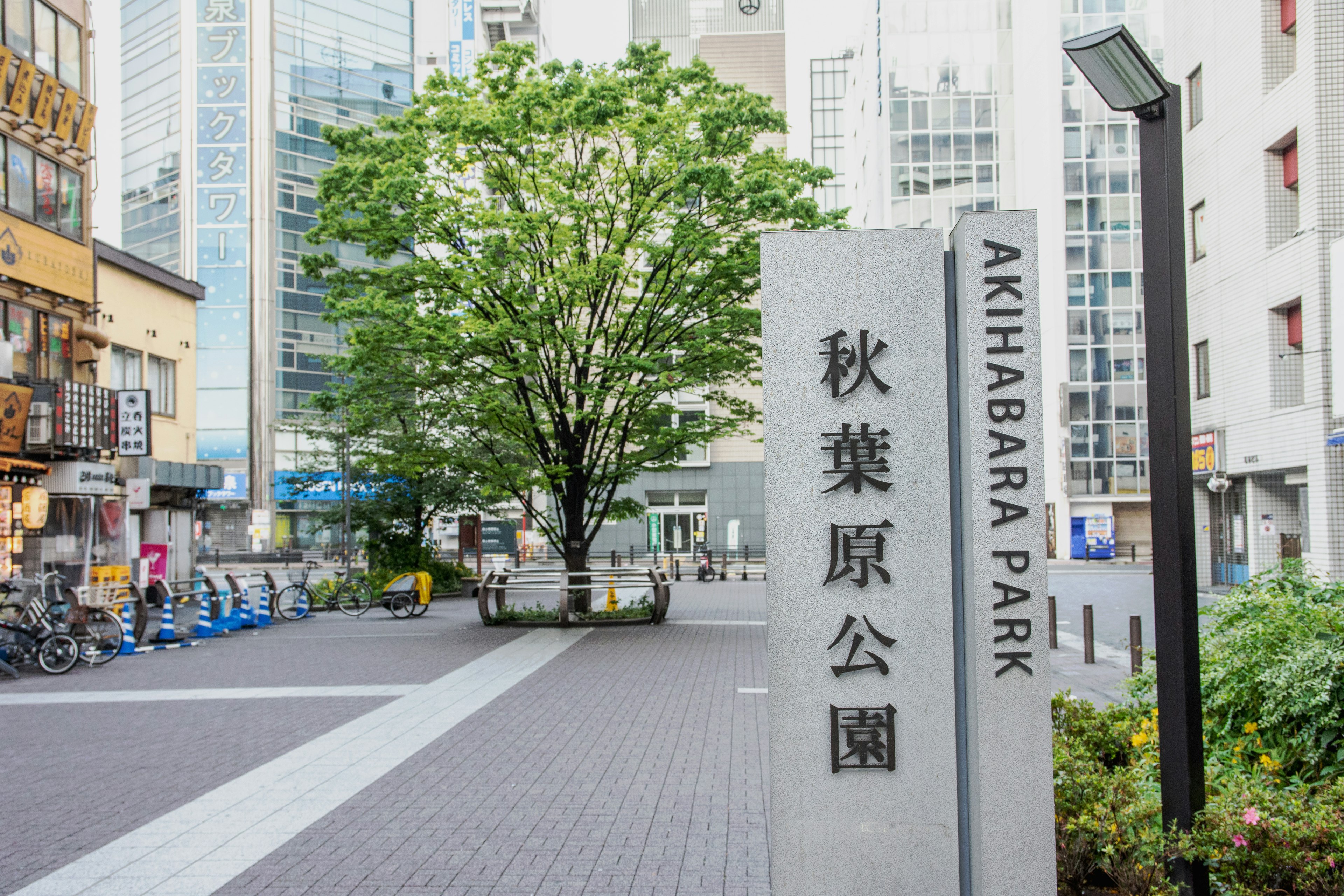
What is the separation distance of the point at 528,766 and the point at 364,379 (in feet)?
40.2

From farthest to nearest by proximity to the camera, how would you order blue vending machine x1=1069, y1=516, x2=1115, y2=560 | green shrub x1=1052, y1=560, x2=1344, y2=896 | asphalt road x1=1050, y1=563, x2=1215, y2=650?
1. blue vending machine x1=1069, y1=516, x2=1115, y2=560
2. asphalt road x1=1050, y1=563, x2=1215, y2=650
3. green shrub x1=1052, y1=560, x2=1344, y2=896

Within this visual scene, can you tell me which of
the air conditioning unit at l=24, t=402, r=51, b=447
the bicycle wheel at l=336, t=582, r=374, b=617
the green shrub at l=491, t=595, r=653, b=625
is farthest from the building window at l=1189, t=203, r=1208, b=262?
the air conditioning unit at l=24, t=402, r=51, b=447

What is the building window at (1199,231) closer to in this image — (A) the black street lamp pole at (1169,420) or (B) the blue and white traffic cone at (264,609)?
(B) the blue and white traffic cone at (264,609)

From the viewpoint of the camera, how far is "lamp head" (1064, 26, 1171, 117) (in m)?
4.36

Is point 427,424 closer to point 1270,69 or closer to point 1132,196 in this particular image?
point 1270,69

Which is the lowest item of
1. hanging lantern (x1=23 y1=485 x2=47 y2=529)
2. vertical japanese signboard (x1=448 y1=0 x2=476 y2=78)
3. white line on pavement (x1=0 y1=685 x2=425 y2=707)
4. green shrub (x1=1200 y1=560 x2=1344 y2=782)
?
white line on pavement (x1=0 y1=685 x2=425 y2=707)

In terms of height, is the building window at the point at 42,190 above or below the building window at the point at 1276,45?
below

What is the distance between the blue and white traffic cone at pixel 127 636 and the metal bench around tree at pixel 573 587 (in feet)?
19.3

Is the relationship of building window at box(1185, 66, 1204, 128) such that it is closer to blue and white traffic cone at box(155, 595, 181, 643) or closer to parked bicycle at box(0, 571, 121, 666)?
blue and white traffic cone at box(155, 595, 181, 643)

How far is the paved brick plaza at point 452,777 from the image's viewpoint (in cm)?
585

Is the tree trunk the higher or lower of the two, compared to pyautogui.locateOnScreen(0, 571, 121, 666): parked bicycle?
higher

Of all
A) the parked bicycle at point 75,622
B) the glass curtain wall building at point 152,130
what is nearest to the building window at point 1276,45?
the parked bicycle at point 75,622

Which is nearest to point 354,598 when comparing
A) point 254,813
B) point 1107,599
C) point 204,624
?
point 204,624

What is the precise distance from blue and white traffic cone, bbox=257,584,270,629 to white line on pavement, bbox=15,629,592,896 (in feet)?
39.6
